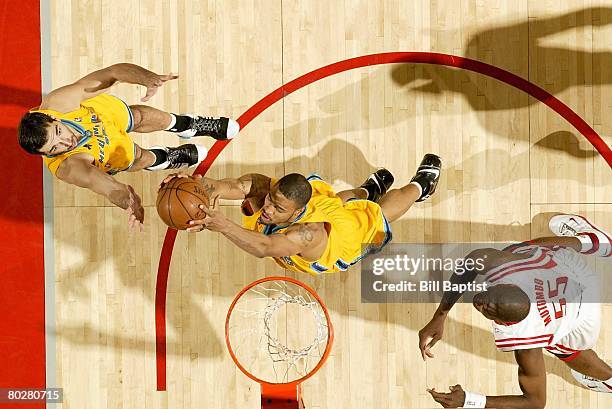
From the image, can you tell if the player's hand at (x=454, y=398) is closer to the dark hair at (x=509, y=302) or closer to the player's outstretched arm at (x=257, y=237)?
the dark hair at (x=509, y=302)

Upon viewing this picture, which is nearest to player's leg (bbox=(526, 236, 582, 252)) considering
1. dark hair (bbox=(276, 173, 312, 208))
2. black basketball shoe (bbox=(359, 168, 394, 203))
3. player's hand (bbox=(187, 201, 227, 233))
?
black basketball shoe (bbox=(359, 168, 394, 203))

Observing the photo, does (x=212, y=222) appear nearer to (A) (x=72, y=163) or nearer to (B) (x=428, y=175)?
(A) (x=72, y=163)

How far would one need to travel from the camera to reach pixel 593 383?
518 cm

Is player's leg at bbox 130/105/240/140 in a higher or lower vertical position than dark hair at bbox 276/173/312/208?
higher

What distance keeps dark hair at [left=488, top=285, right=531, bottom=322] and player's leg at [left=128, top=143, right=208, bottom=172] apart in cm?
241

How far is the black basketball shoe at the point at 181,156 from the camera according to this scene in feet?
17.6

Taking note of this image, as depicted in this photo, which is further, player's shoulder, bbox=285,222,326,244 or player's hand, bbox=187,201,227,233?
player's shoulder, bbox=285,222,326,244

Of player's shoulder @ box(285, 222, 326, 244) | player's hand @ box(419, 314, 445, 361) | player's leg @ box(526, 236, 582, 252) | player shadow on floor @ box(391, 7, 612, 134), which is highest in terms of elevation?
player shadow on floor @ box(391, 7, 612, 134)

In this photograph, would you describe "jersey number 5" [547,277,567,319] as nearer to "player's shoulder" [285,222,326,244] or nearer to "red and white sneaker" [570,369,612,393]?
"red and white sneaker" [570,369,612,393]

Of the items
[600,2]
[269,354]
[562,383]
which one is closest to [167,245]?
[269,354]

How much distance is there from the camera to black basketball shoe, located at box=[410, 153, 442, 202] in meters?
5.31

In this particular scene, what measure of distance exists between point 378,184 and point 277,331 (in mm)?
1394

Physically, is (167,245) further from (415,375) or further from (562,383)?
(562,383)

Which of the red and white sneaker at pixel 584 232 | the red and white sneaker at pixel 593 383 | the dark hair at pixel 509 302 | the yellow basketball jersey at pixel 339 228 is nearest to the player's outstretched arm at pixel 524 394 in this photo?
the dark hair at pixel 509 302
